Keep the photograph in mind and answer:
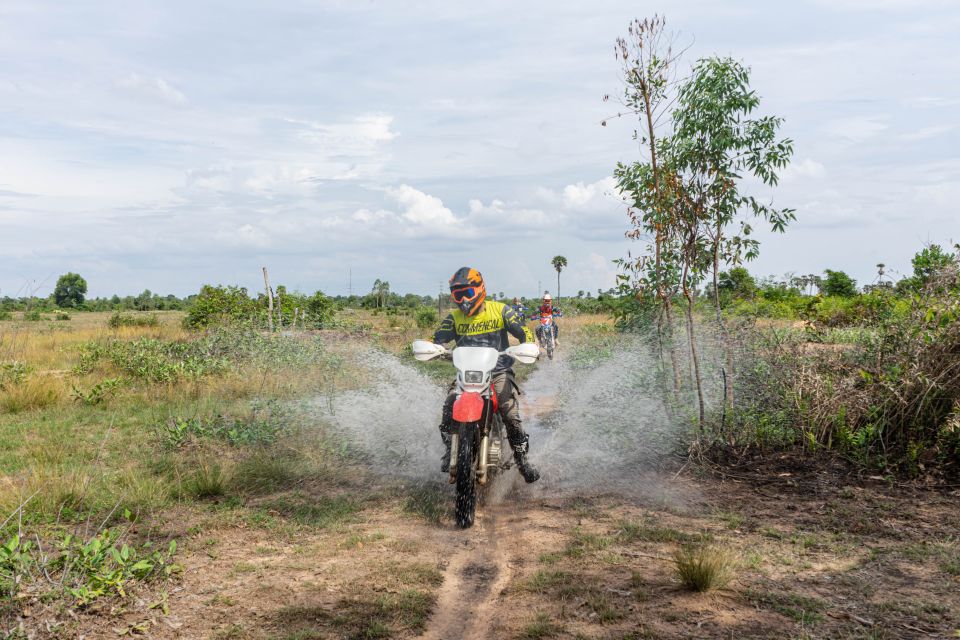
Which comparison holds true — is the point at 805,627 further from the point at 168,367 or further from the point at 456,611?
the point at 168,367

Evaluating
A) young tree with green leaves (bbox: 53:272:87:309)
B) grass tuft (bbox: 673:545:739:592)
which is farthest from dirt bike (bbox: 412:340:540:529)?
young tree with green leaves (bbox: 53:272:87:309)

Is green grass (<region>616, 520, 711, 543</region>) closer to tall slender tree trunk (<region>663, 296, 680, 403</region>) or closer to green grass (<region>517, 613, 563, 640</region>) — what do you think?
green grass (<region>517, 613, 563, 640</region>)

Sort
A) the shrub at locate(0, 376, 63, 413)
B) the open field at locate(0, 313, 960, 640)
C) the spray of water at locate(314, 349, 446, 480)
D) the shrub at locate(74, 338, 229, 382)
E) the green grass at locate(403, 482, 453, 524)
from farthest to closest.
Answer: the shrub at locate(74, 338, 229, 382) → the shrub at locate(0, 376, 63, 413) → the spray of water at locate(314, 349, 446, 480) → the green grass at locate(403, 482, 453, 524) → the open field at locate(0, 313, 960, 640)

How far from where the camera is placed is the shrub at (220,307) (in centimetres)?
2067

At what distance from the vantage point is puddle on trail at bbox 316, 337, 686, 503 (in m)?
7.57

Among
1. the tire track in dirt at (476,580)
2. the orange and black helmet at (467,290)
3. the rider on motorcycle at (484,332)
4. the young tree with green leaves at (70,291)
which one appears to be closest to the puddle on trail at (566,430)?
the rider on motorcycle at (484,332)

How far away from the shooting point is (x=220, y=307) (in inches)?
873

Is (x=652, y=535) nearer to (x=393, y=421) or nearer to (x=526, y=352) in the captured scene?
(x=526, y=352)

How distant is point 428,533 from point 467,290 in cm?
231

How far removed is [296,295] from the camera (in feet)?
82.7

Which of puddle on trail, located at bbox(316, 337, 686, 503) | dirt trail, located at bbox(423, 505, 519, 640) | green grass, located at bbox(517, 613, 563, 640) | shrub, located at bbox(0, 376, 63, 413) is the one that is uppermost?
shrub, located at bbox(0, 376, 63, 413)

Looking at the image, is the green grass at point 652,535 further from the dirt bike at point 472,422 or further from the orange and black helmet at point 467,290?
the orange and black helmet at point 467,290

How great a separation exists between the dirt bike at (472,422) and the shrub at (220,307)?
14.2 m

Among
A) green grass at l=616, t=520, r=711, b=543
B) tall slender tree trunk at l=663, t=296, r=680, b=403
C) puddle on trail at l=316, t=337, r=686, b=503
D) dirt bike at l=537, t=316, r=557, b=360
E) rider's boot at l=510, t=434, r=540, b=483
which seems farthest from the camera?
dirt bike at l=537, t=316, r=557, b=360
